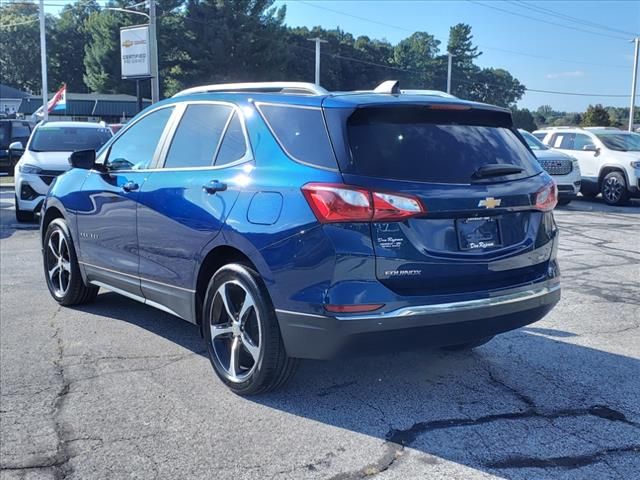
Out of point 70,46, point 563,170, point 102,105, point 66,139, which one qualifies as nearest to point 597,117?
point 563,170

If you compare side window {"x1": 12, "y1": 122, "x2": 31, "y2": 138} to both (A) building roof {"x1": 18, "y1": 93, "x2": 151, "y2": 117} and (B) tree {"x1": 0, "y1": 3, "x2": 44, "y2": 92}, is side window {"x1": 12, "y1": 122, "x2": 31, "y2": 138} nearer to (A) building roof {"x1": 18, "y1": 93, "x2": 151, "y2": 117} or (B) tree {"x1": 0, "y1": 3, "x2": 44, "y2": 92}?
(A) building roof {"x1": 18, "y1": 93, "x2": 151, "y2": 117}

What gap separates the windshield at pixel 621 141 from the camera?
1667cm

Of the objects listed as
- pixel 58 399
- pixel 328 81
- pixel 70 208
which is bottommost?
pixel 58 399

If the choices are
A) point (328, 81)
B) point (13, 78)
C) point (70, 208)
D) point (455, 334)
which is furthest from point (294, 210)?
point (13, 78)

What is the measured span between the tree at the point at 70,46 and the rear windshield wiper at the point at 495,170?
3535 inches

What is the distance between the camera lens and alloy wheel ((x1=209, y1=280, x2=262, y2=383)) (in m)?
4.16

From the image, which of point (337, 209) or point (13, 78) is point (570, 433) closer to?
point (337, 209)

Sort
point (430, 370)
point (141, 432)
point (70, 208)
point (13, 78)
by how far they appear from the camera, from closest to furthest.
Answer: point (141, 432)
point (430, 370)
point (70, 208)
point (13, 78)

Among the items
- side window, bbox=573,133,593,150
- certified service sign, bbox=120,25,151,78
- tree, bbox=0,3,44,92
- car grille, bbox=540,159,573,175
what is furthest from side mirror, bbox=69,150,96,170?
tree, bbox=0,3,44,92

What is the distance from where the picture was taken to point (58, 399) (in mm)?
4246

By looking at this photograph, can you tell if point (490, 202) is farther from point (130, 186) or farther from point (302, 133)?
point (130, 186)

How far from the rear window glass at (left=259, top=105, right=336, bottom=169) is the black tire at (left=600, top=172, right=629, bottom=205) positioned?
45.5 ft

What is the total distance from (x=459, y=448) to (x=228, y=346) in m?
1.66

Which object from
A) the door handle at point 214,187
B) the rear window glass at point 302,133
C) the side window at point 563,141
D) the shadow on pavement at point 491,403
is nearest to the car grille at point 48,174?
the shadow on pavement at point 491,403
